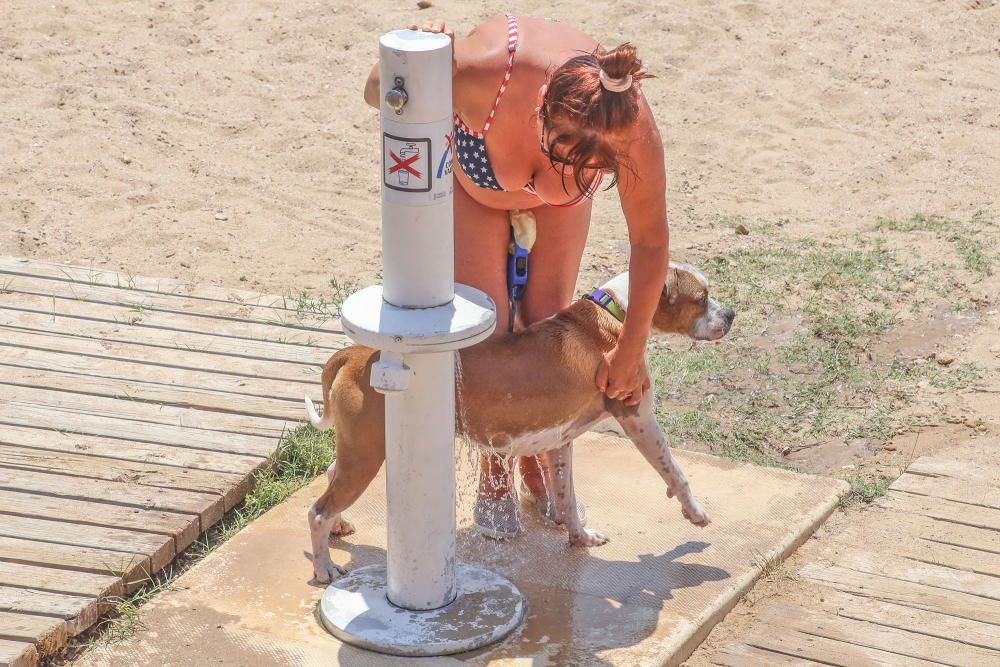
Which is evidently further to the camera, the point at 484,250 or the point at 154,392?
the point at 154,392

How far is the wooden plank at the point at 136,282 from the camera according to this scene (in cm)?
567

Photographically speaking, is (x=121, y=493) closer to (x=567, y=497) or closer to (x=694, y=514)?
(x=567, y=497)

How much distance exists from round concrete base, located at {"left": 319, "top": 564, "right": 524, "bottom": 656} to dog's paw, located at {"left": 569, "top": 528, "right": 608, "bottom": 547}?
0.36 meters

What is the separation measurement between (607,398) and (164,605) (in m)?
1.45

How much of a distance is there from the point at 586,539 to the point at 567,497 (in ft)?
0.52

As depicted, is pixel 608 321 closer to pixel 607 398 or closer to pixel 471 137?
pixel 607 398

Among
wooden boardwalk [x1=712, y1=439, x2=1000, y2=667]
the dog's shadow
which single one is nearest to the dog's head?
the dog's shadow

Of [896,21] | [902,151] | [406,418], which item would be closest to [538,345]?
[406,418]

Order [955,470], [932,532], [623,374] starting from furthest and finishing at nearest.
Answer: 1. [955,470]
2. [932,532]
3. [623,374]

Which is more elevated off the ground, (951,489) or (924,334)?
(924,334)

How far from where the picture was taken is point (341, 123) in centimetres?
800

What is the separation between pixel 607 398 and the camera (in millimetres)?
3998

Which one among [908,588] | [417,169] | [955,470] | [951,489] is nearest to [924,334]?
[955,470]

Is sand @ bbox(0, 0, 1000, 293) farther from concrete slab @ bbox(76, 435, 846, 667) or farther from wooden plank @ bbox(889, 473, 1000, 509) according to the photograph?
wooden plank @ bbox(889, 473, 1000, 509)
